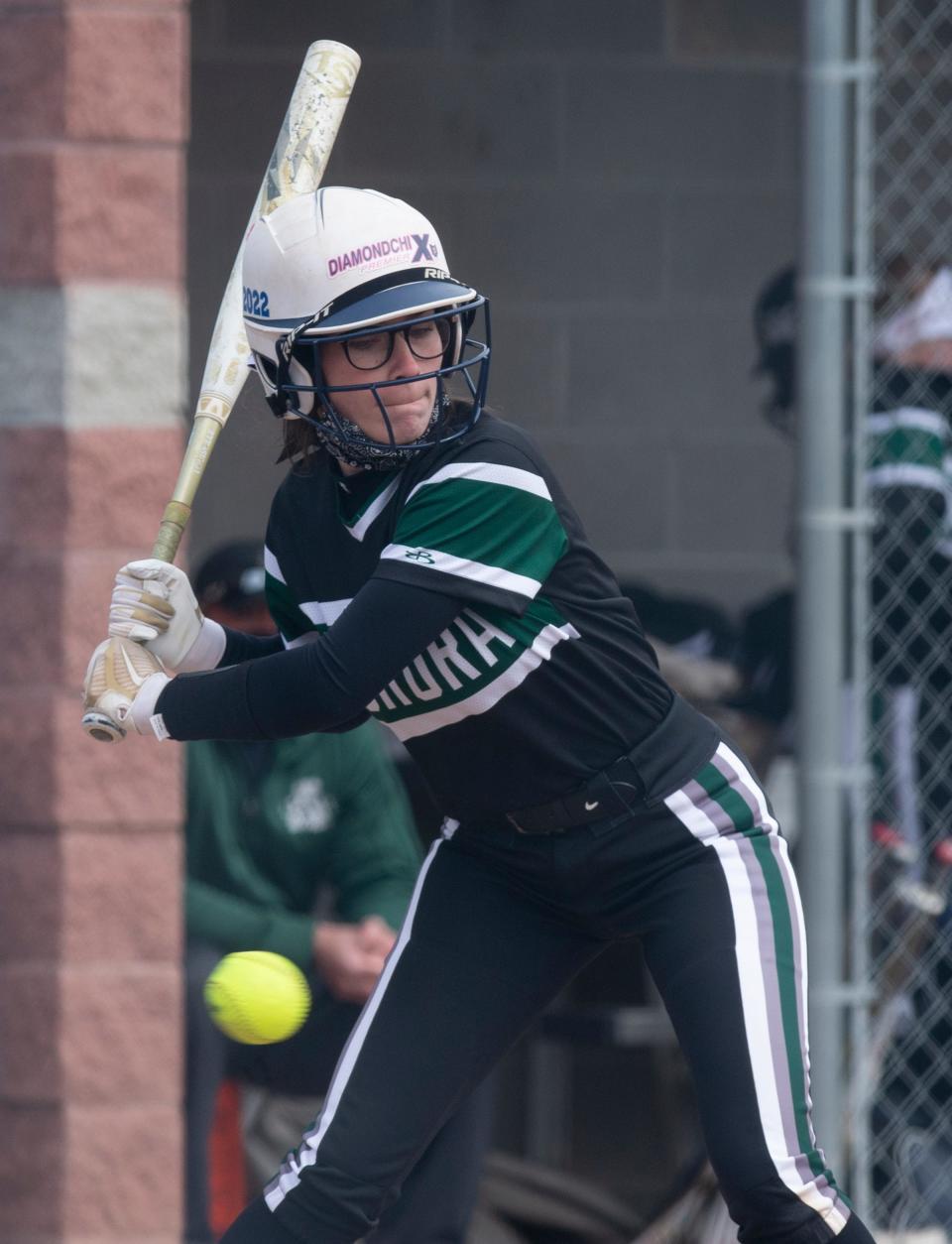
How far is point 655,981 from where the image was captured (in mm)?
2799

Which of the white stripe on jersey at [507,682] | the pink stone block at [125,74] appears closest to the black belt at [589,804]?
the white stripe on jersey at [507,682]

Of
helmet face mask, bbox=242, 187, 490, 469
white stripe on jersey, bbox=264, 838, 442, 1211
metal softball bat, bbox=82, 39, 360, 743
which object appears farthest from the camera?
metal softball bat, bbox=82, 39, 360, 743

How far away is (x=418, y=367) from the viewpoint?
2.68m

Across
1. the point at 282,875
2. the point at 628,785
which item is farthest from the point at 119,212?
the point at 628,785

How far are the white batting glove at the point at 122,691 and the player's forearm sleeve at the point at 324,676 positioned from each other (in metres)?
0.05

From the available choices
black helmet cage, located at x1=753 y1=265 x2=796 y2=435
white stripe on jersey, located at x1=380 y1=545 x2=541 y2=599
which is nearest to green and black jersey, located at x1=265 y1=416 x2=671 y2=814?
white stripe on jersey, located at x1=380 y1=545 x2=541 y2=599

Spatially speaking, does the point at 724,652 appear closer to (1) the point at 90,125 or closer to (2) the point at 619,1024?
(2) the point at 619,1024

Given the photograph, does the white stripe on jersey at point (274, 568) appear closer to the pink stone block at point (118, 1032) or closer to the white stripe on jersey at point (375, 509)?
the white stripe on jersey at point (375, 509)

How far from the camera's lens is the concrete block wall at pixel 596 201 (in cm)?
535

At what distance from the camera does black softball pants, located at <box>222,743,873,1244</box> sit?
105 inches

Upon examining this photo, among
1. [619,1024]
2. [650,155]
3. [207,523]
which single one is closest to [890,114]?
[650,155]

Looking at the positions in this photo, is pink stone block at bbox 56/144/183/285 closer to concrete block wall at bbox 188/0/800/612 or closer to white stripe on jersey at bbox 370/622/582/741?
concrete block wall at bbox 188/0/800/612

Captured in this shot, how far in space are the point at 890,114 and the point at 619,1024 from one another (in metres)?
2.40

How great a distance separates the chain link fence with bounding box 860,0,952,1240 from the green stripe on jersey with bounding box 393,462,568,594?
158 centimetres
